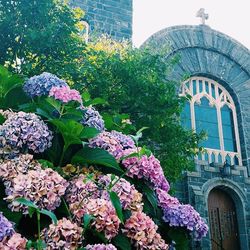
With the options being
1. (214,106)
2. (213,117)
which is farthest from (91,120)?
(214,106)

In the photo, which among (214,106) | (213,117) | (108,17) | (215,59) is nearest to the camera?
(108,17)

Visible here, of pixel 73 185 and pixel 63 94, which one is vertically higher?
pixel 63 94

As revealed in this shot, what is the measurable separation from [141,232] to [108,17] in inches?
503

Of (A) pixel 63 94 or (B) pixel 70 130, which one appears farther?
(A) pixel 63 94

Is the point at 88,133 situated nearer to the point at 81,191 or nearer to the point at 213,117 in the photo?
the point at 81,191

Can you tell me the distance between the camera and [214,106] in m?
15.0

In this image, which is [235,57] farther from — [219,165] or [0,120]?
[0,120]

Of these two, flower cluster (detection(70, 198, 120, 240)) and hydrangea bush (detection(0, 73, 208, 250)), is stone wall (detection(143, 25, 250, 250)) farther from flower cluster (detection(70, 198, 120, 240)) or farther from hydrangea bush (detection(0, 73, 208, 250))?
flower cluster (detection(70, 198, 120, 240))

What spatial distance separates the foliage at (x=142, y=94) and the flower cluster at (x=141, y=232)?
18.3 ft

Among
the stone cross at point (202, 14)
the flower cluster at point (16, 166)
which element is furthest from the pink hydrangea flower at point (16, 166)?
the stone cross at point (202, 14)

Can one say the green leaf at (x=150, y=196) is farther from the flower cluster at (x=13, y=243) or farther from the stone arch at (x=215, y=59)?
the stone arch at (x=215, y=59)

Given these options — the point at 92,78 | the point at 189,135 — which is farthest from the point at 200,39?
the point at 92,78

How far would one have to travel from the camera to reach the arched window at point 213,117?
14.2 m

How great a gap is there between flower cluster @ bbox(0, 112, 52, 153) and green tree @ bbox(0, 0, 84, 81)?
5055mm
